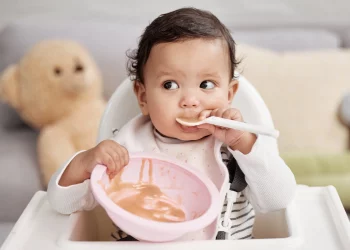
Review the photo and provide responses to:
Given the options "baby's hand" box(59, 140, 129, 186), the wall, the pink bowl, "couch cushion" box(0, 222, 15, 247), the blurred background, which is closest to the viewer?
the pink bowl

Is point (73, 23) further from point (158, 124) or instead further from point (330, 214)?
point (330, 214)

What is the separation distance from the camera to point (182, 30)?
32.3 inches

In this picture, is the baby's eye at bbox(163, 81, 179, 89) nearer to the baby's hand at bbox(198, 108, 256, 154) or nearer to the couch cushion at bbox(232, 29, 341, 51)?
the baby's hand at bbox(198, 108, 256, 154)

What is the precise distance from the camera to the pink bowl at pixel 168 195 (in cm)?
66

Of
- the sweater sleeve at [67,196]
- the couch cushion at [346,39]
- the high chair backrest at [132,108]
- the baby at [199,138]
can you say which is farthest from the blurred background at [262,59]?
the sweater sleeve at [67,196]

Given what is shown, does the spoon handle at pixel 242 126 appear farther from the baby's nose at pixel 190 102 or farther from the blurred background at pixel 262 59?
the blurred background at pixel 262 59

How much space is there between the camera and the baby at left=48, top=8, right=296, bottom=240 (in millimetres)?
801

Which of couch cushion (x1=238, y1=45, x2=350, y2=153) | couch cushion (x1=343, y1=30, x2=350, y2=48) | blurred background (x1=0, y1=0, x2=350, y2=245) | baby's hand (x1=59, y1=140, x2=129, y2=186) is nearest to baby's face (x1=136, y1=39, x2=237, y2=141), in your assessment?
baby's hand (x1=59, y1=140, x2=129, y2=186)

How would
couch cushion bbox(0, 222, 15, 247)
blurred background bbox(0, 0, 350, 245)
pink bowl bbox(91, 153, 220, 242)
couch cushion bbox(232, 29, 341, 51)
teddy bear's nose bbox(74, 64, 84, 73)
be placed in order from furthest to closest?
couch cushion bbox(232, 29, 341, 51), teddy bear's nose bbox(74, 64, 84, 73), blurred background bbox(0, 0, 350, 245), couch cushion bbox(0, 222, 15, 247), pink bowl bbox(91, 153, 220, 242)

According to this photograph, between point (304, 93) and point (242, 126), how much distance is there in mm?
855

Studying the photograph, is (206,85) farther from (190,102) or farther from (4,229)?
(4,229)

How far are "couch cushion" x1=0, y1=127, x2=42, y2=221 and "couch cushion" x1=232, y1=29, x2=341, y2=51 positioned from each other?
0.75 metres

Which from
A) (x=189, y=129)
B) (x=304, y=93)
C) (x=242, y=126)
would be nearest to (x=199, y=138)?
(x=189, y=129)

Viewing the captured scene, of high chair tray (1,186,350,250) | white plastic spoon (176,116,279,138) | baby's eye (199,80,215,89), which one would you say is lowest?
high chair tray (1,186,350,250)
